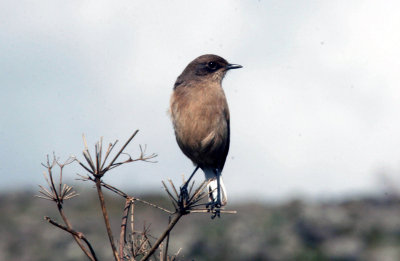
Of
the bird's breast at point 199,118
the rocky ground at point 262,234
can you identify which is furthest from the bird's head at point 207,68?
the rocky ground at point 262,234

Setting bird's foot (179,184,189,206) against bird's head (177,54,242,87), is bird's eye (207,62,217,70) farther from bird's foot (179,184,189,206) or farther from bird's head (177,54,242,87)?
bird's foot (179,184,189,206)

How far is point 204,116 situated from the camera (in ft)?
19.2

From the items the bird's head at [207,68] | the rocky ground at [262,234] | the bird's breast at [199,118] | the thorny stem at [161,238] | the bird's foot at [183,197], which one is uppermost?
the rocky ground at [262,234]

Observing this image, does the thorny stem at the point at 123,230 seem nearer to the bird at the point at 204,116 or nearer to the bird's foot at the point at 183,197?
the bird's foot at the point at 183,197

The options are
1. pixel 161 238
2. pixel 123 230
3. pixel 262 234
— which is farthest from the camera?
pixel 262 234

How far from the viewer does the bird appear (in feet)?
19.0

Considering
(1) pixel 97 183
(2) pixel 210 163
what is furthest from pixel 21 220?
(1) pixel 97 183

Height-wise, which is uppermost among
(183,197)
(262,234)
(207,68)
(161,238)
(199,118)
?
(262,234)

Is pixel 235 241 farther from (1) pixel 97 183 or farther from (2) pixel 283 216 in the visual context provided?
(1) pixel 97 183

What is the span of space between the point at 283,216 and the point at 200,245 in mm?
4235

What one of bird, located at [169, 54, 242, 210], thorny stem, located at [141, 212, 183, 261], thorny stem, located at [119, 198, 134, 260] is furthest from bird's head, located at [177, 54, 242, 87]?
thorny stem, located at [141, 212, 183, 261]

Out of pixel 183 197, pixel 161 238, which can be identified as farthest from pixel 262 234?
pixel 161 238

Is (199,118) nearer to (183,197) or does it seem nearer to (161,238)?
(183,197)

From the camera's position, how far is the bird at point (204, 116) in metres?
5.80
